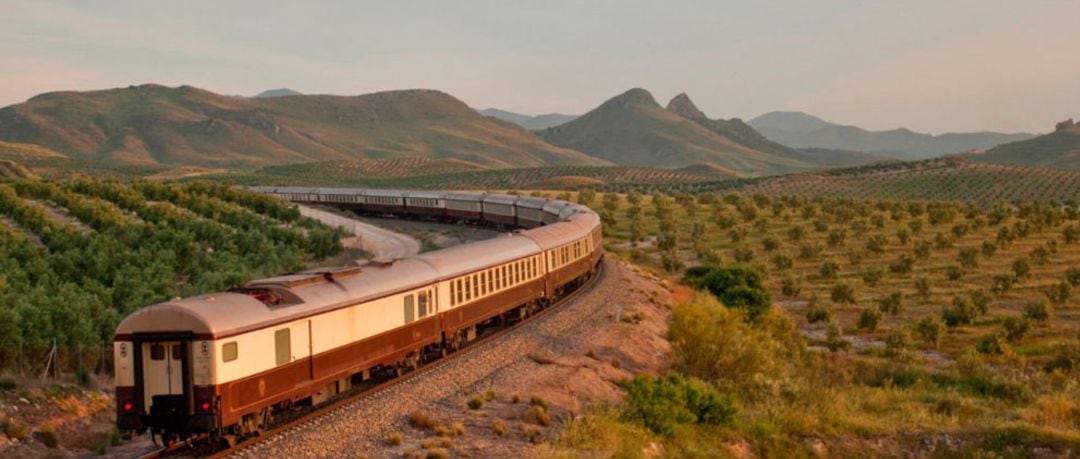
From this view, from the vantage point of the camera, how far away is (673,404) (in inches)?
787

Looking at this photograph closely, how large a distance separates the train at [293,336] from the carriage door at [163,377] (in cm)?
2

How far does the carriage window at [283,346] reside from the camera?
16.8 metres

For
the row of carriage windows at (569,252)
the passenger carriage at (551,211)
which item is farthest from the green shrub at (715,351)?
the passenger carriage at (551,211)

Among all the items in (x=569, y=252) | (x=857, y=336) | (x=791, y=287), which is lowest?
(x=857, y=336)

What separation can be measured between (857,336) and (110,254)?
117 ft

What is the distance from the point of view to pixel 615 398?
22.5m

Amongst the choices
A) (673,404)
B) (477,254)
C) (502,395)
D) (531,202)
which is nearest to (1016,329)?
(477,254)

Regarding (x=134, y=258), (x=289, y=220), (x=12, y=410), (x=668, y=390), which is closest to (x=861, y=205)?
(x=289, y=220)

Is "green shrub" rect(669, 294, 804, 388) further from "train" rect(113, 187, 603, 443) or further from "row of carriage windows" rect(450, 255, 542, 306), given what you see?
"train" rect(113, 187, 603, 443)

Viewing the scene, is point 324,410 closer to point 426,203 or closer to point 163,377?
point 163,377

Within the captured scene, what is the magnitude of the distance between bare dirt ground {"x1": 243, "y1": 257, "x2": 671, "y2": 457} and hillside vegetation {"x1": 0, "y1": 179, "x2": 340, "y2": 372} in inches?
346

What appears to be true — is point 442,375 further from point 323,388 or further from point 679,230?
point 679,230

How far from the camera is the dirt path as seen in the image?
59.2m

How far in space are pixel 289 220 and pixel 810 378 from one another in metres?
50.6
